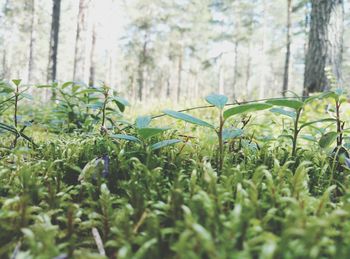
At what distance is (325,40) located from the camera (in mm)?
4629

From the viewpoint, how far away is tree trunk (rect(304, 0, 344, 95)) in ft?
15.1

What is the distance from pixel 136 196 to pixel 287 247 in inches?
17.0

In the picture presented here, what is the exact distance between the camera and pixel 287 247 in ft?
1.84

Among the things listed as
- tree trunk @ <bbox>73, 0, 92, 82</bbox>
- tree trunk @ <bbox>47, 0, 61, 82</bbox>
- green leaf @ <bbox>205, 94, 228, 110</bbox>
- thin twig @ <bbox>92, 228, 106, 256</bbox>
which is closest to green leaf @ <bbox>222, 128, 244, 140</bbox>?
green leaf @ <bbox>205, 94, 228, 110</bbox>

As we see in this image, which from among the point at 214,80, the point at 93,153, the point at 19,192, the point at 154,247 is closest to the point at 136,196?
the point at 154,247

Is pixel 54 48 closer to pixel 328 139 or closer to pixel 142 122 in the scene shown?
pixel 142 122

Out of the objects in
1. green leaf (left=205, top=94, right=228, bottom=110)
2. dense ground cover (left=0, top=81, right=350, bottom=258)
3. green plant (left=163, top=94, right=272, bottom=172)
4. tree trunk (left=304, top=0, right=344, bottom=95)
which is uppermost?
tree trunk (left=304, top=0, right=344, bottom=95)

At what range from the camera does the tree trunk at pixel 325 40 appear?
459 cm

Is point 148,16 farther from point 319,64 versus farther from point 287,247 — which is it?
point 287,247

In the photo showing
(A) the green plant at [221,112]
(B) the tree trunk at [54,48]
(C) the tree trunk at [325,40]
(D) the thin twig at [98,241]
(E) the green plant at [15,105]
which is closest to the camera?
(D) the thin twig at [98,241]

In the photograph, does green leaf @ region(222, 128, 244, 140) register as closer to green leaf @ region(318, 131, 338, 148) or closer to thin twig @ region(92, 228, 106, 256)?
green leaf @ region(318, 131, 338, 148)

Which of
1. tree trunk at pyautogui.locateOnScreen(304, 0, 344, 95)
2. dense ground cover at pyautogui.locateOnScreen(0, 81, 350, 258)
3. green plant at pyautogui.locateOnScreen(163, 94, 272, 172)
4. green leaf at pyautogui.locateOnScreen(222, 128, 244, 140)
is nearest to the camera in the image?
dense ground cover at pyautogui.locateOnScreen(0, 81, 350, 258)

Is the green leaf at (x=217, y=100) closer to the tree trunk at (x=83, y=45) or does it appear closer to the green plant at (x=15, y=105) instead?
the green plant at (x=15, y=105)

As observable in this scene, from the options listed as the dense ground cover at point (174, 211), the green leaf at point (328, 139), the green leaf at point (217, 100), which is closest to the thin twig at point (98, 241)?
the dense ground cover at point (174, 211)
